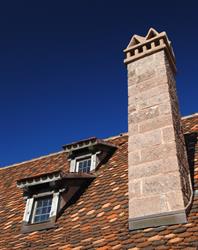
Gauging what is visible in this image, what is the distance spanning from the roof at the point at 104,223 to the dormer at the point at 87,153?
24 centimetres

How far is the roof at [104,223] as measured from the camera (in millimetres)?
4699

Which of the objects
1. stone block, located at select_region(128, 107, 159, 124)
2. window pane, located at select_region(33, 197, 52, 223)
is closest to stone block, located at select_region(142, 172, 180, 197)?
stone block, located at select_region(128, 107, 159, 124)

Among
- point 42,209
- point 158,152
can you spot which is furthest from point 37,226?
point 158,152

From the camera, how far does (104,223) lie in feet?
18.5

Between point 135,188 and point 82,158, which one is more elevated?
point 82,158

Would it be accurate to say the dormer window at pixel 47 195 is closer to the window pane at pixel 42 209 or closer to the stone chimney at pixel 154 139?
the window pane at pixel 42 209

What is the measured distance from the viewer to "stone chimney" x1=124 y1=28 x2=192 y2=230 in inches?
200

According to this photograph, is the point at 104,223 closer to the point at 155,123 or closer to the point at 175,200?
the point at 175,200

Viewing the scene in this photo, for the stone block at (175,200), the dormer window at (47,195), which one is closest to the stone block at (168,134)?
the stone block at (175,200)

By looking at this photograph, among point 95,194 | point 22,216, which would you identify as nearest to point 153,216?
point 95,194

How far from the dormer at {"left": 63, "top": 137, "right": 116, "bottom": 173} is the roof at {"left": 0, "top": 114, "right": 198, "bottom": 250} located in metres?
0.24

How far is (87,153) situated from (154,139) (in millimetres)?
3010

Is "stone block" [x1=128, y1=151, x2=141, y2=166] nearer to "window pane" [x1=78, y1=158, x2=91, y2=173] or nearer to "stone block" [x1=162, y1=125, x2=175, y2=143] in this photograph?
"stone block" [x1=162, y1=125, x2=175, y2=143]

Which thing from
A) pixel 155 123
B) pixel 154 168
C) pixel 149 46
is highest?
pixel 149 46
